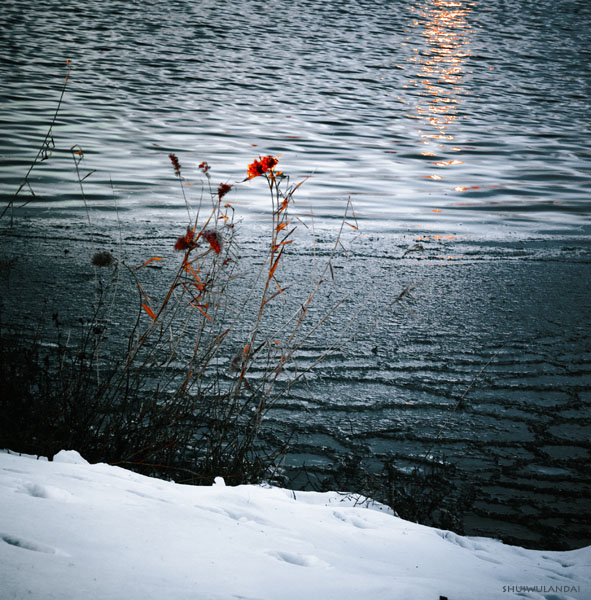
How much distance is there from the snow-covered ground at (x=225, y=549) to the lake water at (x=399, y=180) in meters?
0.37

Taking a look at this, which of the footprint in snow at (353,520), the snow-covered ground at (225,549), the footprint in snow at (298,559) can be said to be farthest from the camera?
the footprint in snow at (353,520)

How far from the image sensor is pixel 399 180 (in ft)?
25.9

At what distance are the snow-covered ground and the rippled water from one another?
426cm

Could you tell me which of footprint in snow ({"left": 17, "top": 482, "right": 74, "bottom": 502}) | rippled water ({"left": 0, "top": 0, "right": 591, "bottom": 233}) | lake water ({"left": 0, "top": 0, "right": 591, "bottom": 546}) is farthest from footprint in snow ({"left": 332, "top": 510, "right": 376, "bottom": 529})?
rippled water ({"left": 0, "top": 0, "right": 591, "bottom": 233})

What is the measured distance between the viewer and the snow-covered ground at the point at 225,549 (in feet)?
4.57

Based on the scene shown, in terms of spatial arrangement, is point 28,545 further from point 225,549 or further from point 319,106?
point 319,106

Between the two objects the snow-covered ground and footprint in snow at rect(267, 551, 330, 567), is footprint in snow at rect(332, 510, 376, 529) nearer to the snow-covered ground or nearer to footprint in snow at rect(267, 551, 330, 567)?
the snow-covered ground

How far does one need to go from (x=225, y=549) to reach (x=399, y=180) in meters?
6.70

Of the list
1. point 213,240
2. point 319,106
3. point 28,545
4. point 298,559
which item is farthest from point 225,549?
point 319,106

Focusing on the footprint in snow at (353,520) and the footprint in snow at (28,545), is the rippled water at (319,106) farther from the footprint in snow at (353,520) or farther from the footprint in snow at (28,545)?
the footprint in snow at (28,545)

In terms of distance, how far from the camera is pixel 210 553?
1.61 meters

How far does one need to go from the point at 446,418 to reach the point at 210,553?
5.54ft

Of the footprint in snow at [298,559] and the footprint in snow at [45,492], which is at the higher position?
the footprint in snow at [45,492]

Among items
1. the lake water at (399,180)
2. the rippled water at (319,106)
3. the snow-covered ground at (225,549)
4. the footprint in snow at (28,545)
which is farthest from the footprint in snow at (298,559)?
the rippled water at (319,106)
